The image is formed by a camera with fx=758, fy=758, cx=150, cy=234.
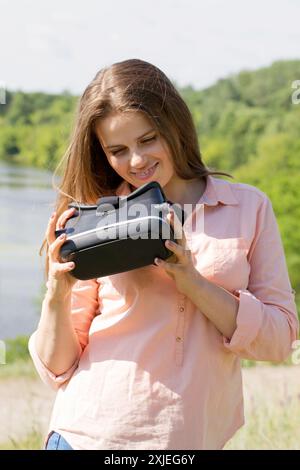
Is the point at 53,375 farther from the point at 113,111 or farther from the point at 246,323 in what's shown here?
the point at 113,111

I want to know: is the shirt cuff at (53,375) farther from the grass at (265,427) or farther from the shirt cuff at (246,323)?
the grass at (265,427)

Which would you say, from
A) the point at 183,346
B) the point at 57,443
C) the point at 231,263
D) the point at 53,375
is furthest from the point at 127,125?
the point at 57,443

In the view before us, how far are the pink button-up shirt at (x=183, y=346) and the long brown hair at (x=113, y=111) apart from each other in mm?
149

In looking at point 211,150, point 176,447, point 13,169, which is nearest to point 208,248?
point 176,447

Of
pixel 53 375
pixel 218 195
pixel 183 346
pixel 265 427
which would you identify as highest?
pixel 218 195

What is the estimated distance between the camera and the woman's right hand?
174cm

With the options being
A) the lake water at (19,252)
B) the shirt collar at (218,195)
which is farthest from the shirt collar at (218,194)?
the lake water at (19,252)

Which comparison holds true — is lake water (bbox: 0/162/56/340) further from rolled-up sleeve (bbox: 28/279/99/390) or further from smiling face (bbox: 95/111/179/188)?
smiling face (bbox: 95/111/179/188)

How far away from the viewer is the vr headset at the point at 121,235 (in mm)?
1641

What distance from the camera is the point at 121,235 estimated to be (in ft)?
5.44

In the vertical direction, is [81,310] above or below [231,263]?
below

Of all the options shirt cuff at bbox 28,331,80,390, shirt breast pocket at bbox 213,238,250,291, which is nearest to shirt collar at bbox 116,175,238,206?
shirt breast pocket at bbox 213,238,250,291

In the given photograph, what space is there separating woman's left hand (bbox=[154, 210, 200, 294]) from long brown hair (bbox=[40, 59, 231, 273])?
268mm

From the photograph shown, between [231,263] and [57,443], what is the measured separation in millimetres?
586
